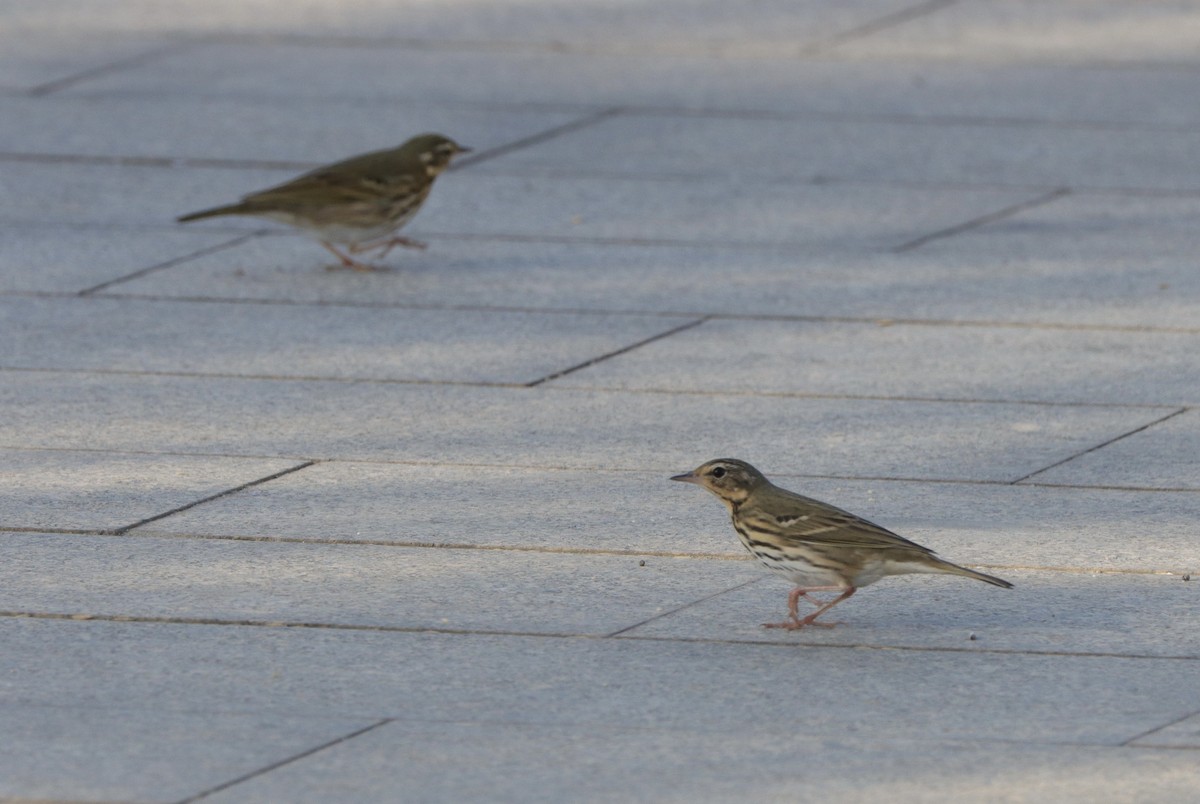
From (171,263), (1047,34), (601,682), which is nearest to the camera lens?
(601,682)

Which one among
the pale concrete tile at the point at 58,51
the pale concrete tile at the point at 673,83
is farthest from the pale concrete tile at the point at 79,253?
the pale concrete tile at the point at 58,51

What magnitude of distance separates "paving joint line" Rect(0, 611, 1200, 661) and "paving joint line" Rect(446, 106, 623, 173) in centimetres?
758

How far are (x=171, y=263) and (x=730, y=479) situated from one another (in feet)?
19.1

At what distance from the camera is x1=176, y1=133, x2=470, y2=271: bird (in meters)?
12.0

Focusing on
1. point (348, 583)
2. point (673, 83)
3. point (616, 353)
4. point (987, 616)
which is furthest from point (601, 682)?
point (673, 83)

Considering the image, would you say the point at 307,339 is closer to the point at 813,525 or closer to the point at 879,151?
the point at 813,525

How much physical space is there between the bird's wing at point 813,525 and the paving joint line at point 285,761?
136 centimetres

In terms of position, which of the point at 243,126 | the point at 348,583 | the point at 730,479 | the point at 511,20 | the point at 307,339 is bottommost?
the point at 348,583

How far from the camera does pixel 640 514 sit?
27.2ft

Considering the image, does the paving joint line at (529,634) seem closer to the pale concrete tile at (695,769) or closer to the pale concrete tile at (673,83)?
the pale concrete tile at (695,769)

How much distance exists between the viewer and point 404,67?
17.3m

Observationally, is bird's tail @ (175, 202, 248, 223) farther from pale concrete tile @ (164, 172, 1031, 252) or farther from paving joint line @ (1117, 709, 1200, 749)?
paving joint line @ (1117, 709, 1200, 749)

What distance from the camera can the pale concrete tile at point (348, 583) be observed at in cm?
721

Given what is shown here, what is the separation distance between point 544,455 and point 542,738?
2979 mm
